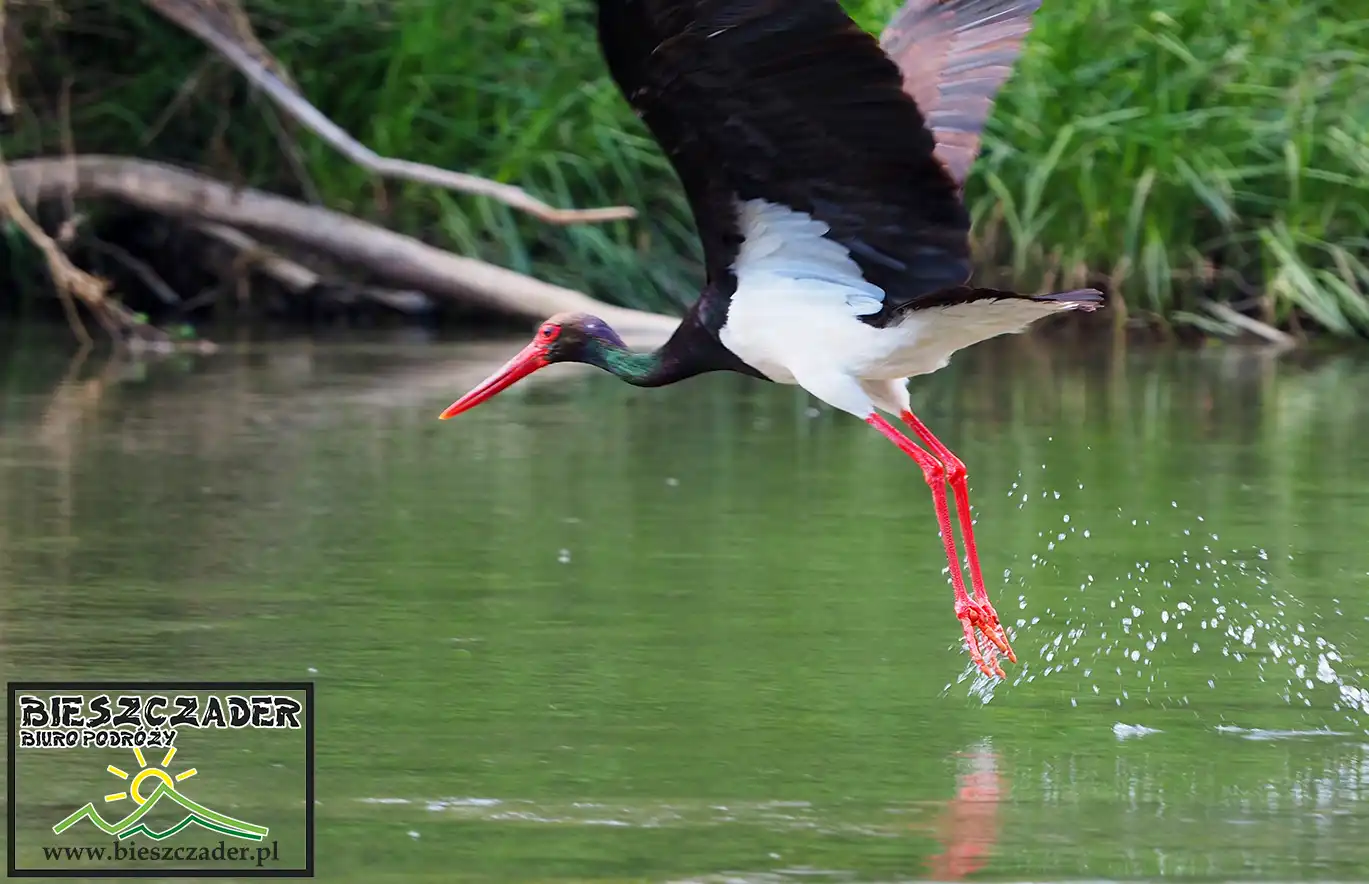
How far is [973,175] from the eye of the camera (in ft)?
41.7

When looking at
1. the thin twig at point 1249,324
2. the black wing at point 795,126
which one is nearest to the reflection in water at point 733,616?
the black wing at point 795,126

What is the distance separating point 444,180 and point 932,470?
17.7 feet

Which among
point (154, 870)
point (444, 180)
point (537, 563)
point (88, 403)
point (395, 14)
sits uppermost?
point (395, 14)

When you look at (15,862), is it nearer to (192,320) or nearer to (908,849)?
(908,849)

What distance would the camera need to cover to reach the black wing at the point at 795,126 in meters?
4.97

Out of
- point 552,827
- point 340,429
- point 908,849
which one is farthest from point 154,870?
point 340,429

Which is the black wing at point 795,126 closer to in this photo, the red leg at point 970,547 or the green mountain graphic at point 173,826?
the red leg at point 970,547

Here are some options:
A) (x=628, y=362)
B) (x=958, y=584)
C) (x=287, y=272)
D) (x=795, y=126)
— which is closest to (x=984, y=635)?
(x=958, y=584)

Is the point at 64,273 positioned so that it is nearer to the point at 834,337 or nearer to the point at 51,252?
the point at 51,252

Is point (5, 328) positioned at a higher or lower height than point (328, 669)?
higher

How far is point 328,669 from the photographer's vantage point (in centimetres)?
532

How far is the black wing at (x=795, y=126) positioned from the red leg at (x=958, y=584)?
18.5 inches

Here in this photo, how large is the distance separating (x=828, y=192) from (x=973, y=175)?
286 inches

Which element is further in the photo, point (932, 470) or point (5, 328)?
point (5, 328)
